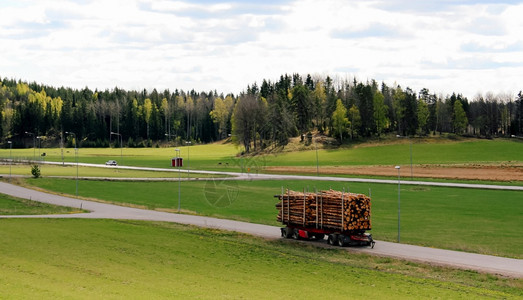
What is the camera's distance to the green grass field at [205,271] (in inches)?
980

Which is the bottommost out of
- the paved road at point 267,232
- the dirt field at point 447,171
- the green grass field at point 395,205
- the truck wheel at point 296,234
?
the green grass field at point 395,205

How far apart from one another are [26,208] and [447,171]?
75796 mm

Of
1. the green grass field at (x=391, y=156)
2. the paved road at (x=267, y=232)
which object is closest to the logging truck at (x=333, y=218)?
the paved road at (x=267, y=232)

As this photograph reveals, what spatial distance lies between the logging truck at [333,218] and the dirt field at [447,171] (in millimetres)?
61845

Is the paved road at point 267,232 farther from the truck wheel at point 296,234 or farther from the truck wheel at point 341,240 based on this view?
the truck wheel at point 296,234

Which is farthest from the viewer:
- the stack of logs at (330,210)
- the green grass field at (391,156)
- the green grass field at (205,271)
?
the green grass field at (391,156)

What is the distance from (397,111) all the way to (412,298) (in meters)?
165

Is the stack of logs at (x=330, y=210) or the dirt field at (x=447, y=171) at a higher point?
the stack of logs at (x=330, y=210)

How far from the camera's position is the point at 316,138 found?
586 ft

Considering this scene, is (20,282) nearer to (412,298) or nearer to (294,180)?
(412,298)

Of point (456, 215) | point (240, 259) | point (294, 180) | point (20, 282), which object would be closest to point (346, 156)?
point (294, 180)

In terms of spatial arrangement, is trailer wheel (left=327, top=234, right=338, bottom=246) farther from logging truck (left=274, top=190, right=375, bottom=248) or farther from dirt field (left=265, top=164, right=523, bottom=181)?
dirt field (left=265, top=164, right=523, bottom=181)

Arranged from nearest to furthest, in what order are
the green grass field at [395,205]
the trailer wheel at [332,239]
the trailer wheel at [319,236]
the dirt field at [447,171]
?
the trailer wheel at [332,239]
the trailer wheel at [319,236]
the green grass field at [395,205]
the dirt field at [447,171]

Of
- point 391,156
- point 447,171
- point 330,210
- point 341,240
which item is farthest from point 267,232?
point 391,156
